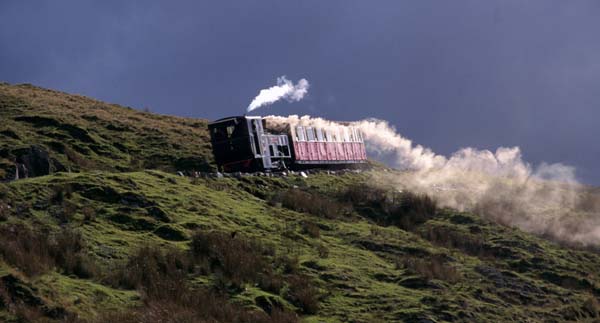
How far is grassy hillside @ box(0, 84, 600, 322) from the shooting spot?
23672mm

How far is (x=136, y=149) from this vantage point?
57.0 metres

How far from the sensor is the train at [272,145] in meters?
51.4

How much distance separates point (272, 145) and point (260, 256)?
24493mm

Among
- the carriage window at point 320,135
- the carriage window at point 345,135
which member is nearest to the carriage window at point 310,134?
the carriage window at point 320,135

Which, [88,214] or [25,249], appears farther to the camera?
[88,214]

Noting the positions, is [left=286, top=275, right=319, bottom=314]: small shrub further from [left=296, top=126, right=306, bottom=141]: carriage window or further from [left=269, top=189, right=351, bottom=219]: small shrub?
[left=296, top=126, right=306, bottom=141]: carriage window

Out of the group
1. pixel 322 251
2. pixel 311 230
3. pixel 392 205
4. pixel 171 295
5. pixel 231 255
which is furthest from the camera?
pixel 392 205

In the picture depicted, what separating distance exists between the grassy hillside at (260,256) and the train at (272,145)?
4.47m

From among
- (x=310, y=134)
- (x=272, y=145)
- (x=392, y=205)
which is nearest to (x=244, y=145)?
(x=272, y=145)

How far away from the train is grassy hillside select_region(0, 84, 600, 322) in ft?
14.7

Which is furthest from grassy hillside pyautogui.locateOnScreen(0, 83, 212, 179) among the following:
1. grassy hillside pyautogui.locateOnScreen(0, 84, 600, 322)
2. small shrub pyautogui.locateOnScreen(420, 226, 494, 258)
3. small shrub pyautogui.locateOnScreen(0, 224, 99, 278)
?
small shrub pyautogui.locateOnScreen(420, 226, 494, 258)

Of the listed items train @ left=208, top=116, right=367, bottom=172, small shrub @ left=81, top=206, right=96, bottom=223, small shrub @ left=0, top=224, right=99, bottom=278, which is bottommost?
small shrub @ left=0, top=224, right=99, bottom=278

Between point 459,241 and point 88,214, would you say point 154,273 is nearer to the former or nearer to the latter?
point 88,214

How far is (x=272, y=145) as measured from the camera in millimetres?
53156
